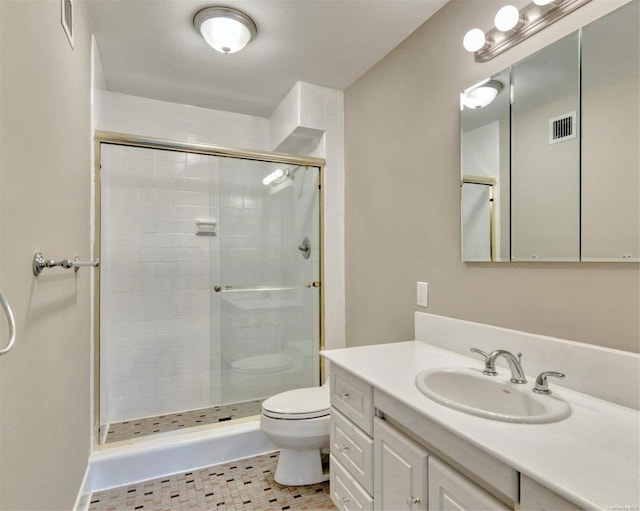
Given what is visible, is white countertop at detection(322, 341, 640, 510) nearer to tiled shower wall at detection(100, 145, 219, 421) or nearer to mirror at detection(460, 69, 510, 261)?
mirror at detection(460, 69, 510, 261)

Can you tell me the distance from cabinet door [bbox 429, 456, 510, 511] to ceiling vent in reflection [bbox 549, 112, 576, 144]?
41.4 inches

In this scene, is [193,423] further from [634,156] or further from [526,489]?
[634,156]

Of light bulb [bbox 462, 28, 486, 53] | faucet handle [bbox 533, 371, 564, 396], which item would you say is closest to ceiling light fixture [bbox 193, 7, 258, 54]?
Answer: light bulb [bbox 462, 28, 486, 53]

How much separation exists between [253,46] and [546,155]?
161cm

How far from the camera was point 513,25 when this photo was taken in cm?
128

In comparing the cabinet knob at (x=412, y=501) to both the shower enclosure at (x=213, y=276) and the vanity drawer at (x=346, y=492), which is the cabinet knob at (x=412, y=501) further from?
the shower enclosure at (x=213, y=276)

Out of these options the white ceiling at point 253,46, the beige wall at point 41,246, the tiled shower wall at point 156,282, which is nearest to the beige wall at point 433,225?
the white ceiling at point 253,46

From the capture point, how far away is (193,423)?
239 cm

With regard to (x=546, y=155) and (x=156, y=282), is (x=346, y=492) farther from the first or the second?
(x=156, y=282)

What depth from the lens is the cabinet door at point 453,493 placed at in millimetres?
811

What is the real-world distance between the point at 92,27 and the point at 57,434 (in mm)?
1886

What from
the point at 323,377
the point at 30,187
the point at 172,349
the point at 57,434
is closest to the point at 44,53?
the point at 30,187

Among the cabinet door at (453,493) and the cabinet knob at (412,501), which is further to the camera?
the cabinet knob at (412,501)

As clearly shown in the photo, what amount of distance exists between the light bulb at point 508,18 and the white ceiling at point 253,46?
49cm
